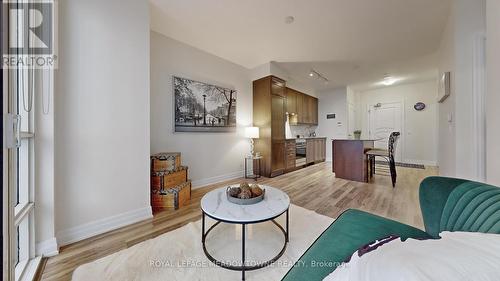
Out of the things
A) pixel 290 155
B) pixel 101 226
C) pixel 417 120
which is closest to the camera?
pixel 101 226

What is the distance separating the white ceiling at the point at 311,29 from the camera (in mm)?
2182

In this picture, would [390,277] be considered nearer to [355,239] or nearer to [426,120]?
[355,239]

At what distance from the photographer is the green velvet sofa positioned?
71cm

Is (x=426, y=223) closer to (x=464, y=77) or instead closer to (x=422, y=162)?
(x=464, y=77)

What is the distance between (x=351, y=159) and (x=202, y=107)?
3109 mm

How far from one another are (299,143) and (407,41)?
2.89 metres

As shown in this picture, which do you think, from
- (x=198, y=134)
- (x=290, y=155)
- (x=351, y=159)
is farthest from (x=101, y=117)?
(x=351, y=159)

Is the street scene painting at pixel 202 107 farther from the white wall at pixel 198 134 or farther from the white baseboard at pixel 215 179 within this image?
the white baseboard at pixel 215 179

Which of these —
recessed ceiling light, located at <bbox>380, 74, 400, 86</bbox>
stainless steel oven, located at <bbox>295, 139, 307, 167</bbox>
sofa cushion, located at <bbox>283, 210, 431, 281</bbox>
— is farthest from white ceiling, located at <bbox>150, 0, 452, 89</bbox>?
sofa cushion, located at <bbox>283, 210, 431, 281</bbox>

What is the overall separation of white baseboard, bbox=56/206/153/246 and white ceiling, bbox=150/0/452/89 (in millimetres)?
2480

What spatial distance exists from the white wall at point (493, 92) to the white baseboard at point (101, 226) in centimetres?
296

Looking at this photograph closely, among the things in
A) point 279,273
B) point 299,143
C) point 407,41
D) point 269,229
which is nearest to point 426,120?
point 407,41

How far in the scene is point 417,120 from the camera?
5.32 meters

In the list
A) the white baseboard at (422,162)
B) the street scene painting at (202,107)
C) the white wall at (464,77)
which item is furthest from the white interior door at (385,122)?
the street scene painting at (202,107)
